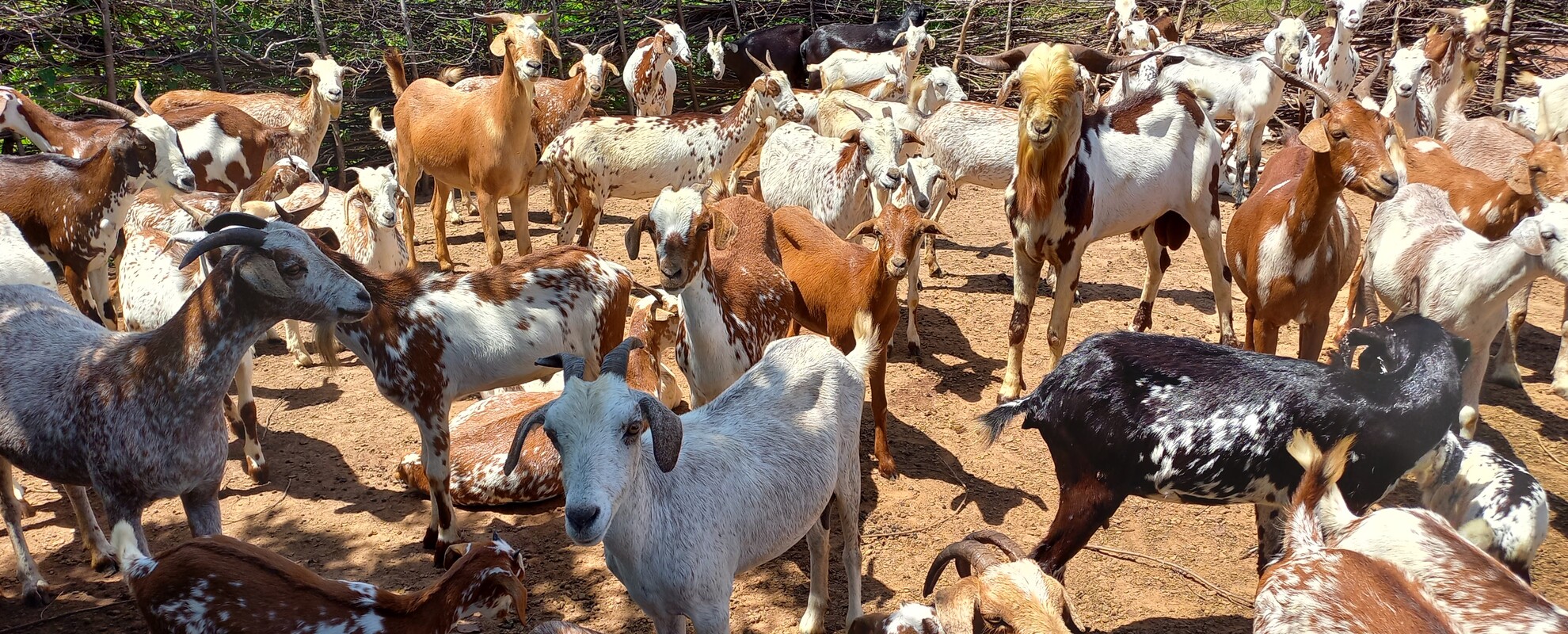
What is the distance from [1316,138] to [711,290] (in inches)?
142

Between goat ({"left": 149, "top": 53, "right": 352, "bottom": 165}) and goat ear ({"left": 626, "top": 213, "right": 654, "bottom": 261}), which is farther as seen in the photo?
goat ({"left": 149, "top": 53, "right": 352, "bottom": 165})

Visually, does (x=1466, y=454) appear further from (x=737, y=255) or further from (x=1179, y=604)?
(x=737, y=255)

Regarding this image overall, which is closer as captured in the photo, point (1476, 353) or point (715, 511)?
point (715, 511)

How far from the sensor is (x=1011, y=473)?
634 centimetres

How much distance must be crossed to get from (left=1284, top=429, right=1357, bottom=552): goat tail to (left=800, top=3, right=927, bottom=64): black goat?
13.5 meters

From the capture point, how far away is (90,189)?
7293mm

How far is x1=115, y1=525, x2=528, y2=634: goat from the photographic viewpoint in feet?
12.1

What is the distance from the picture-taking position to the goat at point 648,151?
9508mm

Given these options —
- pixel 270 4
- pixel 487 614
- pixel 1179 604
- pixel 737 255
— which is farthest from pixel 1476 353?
pixel 270 4

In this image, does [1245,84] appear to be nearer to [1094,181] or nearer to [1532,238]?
[1094,181]

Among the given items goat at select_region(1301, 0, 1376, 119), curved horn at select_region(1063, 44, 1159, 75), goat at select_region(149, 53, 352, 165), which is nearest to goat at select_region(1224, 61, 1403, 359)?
curved horn at select_region(1063, 44, 1159, 75)

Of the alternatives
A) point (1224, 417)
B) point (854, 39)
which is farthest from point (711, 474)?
point (854, 39)

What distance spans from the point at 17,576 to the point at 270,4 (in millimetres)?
9723

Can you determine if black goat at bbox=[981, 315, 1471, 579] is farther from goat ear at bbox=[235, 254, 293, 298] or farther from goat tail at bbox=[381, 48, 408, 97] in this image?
goat tail at bbox=[381, 48, 408, 97]
